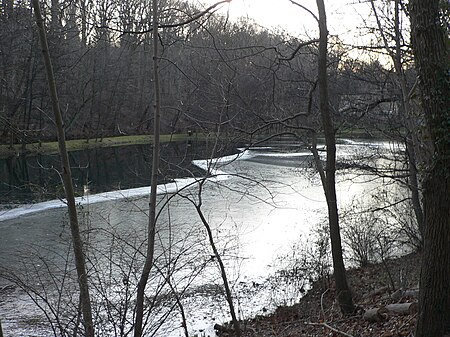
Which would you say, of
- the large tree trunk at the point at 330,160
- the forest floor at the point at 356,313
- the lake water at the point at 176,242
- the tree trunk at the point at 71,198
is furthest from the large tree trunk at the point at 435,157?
the large tree trunk at the point at 330,160

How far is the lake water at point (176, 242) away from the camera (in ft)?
24.7

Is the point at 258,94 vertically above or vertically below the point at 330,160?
above

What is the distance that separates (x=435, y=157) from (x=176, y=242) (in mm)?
5071

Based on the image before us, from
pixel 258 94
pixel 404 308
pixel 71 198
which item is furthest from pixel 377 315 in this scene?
pixel 258 94

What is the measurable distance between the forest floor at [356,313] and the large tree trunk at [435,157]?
3.28ft

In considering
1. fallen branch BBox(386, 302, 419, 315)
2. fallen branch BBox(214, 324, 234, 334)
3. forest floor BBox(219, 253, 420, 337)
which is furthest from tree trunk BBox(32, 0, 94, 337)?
fallen branch BBox(214, 324, 234, 334)

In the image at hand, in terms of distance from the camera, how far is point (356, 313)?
25.4 feet

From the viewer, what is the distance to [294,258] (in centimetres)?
1259

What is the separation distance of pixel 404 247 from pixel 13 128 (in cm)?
1152

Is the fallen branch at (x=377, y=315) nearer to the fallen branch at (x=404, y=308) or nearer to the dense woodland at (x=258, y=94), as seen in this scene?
the fallen branch at (x=404, y=308)

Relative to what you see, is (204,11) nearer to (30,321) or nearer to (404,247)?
(30,321)

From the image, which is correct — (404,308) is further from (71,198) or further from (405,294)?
(71,198)

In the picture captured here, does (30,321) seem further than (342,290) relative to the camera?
Yes

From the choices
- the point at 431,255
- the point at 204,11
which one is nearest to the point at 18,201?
the point at 204,11
